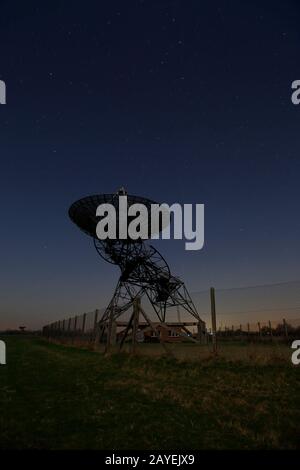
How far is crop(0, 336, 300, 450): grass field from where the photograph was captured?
417 cm

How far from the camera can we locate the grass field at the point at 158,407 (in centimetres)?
417

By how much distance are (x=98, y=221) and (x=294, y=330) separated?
12.5 m

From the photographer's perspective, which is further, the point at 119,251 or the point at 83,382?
the point at 119,251

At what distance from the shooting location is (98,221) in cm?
2245

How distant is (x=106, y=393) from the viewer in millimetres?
6902

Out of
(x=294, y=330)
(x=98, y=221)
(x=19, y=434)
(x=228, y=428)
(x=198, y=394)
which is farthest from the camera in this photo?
(x=98, y=221)

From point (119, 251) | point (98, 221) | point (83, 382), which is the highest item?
point (98, 221)

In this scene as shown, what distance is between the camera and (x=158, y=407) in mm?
5719

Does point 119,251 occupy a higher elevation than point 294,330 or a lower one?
higher
